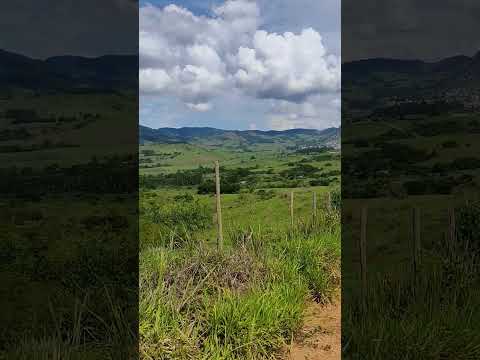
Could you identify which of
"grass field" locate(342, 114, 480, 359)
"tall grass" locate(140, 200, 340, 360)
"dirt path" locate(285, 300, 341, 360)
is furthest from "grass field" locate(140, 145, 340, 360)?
"grass field" locate(342, 114, 480, 359)

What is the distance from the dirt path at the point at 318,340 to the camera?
15.0 ft

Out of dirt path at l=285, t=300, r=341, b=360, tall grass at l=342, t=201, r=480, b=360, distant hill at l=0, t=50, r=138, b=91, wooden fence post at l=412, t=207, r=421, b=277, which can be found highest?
distant hill at l=0, t=50, r=138, b=91

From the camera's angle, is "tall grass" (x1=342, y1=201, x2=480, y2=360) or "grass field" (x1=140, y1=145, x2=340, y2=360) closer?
"tall grass" (x1=342, y1=201, x2=480, y2=360)

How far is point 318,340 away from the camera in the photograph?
4.86 meters

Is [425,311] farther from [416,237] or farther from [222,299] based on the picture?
[222,299]

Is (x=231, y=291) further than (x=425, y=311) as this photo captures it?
Yes

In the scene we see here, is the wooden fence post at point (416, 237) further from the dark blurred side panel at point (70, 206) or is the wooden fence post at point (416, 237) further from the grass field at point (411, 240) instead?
the dark blurred side panel at point (70, 206)

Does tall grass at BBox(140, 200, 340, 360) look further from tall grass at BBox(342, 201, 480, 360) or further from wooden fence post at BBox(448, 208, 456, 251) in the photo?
wooden fence post at BBox(448, 208, 456, 251)

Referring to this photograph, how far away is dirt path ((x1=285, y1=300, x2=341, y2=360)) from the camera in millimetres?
4574

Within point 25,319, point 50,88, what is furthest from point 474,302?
point 50,88

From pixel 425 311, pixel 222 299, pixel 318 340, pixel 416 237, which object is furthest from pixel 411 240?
pixel 222 299

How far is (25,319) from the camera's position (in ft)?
13.8

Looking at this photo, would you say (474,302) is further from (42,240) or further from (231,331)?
(42,240)

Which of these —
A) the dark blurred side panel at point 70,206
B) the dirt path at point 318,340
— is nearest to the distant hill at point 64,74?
the dark blurred side panel at point 70,206
